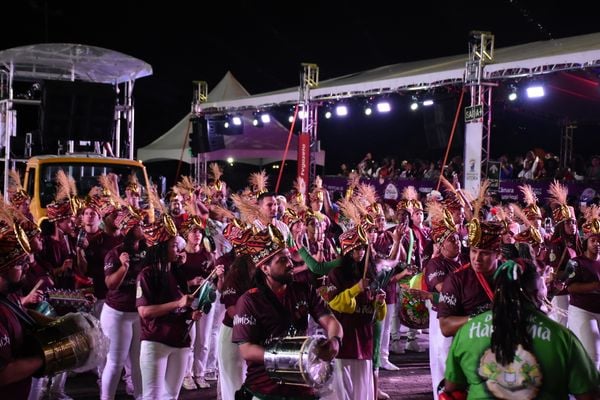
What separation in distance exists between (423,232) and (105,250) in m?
4.40

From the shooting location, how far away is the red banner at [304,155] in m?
17.3

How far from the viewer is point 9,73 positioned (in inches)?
618

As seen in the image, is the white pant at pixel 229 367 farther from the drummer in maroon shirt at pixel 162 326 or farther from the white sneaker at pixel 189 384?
the white sneaker at pixel 189 384

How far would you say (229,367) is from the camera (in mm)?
5945

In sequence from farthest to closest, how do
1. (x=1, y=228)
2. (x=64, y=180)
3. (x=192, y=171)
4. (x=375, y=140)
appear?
(x=375, y=140) → (x=192, y=171) → (x=64, y=180) → (x=1, y=228)

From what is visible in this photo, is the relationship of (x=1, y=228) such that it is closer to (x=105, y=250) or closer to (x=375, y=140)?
(x=105, y=250)

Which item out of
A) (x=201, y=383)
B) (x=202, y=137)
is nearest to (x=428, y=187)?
(x=202, y=137)

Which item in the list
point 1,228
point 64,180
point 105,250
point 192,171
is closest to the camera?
point 1,228

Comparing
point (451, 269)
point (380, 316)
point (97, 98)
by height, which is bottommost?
point (380, 316)

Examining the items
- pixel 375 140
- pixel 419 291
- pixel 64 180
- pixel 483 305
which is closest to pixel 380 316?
pixel 419 291

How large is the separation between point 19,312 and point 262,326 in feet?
4.62

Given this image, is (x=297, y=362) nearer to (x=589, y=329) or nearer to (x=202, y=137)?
(x=589, y=329)

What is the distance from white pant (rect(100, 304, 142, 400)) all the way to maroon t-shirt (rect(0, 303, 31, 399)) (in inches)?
105

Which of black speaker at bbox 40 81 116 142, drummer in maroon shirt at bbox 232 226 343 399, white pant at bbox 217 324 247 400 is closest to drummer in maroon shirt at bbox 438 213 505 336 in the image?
drummer in maroon shirt at bbox 232 226 343 399
